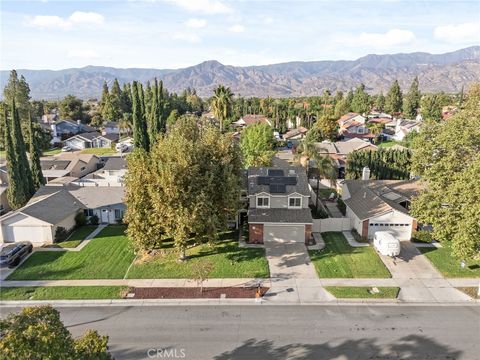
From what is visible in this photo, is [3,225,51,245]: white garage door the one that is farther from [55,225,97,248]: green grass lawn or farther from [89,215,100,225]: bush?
[89,215,100,225]: bush

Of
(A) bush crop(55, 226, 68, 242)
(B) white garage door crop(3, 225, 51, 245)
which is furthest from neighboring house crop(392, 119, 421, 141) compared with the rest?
(B) white garage door crop(3, 225, 51, 245)

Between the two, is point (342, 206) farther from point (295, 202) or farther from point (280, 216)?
point (280, 216)

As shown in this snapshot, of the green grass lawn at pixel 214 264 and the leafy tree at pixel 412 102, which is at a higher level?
the leafy tree at pixel 412 102

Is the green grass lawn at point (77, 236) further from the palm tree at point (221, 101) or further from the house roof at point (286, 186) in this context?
the palm tree at point (221, 101)

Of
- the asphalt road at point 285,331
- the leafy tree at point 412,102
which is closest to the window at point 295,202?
the asphalt road at point 285,331

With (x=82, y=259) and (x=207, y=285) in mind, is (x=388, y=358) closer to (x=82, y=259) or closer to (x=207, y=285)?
(x=207, y=285)

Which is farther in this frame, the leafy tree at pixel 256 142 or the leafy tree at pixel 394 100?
the leafy tree at pixel 394 100

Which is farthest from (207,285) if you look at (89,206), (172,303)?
(89,206)
